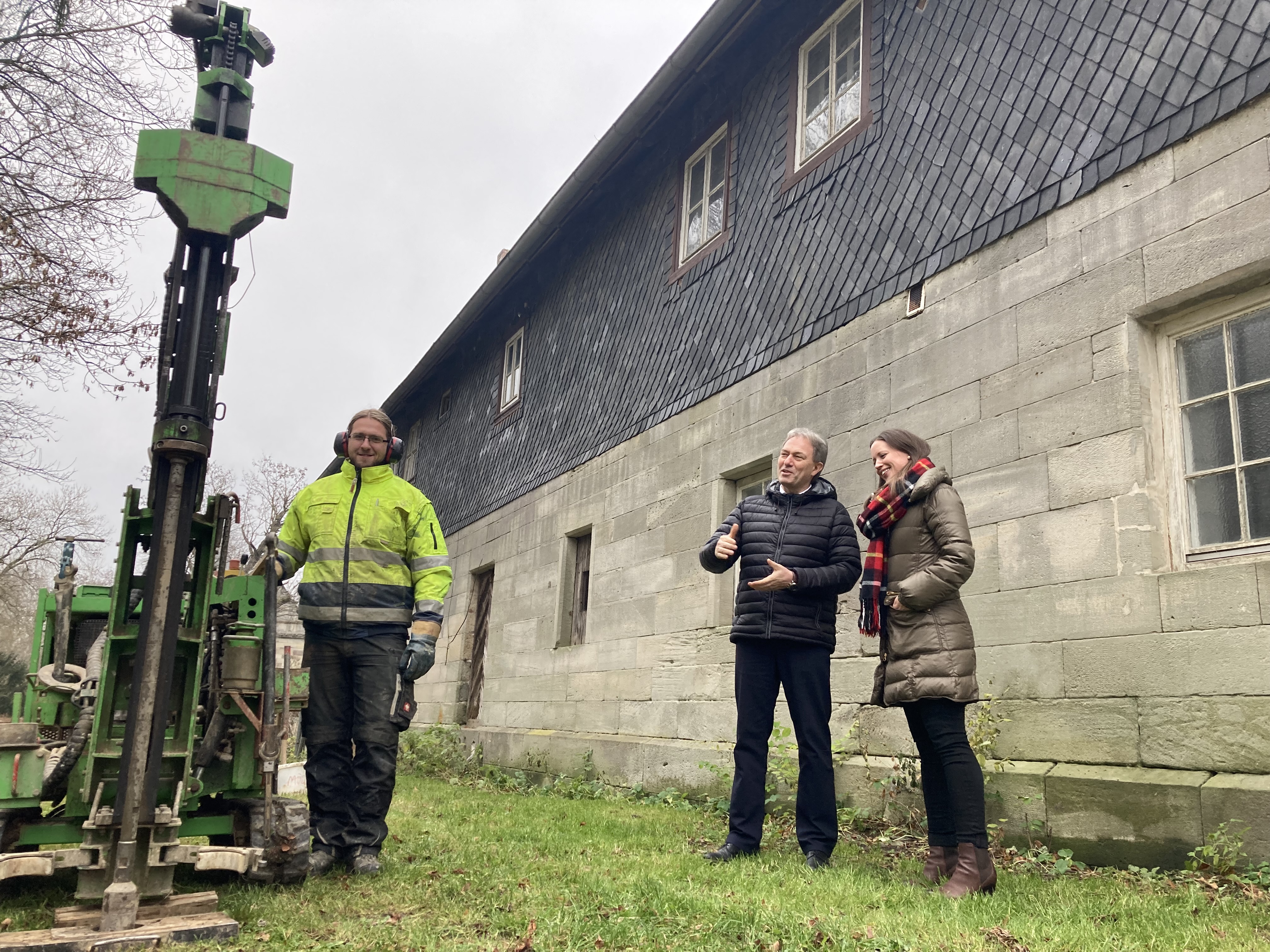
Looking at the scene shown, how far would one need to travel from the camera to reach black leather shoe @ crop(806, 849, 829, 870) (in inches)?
161

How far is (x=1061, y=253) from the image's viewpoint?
16.6 feet

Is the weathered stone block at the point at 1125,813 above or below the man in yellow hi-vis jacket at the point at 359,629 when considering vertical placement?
below

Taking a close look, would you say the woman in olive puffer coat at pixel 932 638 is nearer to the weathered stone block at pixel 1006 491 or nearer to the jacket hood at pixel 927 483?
the jacket hood at pixel 927 483

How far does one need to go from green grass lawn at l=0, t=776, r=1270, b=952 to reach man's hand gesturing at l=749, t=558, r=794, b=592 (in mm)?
1128

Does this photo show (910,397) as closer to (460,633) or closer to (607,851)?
(607,851)

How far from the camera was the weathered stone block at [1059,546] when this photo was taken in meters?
4.56

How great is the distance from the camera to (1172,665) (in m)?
4.18

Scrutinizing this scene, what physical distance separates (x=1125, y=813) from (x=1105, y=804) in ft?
0.34

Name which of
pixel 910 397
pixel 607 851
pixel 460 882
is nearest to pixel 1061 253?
pixel 910 397

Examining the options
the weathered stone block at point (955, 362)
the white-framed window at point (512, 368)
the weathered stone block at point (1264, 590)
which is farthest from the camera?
the white-framed window at point (512, 368)

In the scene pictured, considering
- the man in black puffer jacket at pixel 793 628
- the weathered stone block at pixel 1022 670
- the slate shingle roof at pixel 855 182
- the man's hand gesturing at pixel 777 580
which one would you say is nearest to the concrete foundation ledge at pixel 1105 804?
the weathered stone block at pixel 1022 670

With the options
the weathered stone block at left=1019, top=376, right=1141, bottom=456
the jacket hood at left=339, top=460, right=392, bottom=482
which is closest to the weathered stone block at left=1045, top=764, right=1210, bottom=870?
the weathered stone block at left=1019, top=376, right=1141, bottom=456

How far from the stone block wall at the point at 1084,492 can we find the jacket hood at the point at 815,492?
112 centimetres

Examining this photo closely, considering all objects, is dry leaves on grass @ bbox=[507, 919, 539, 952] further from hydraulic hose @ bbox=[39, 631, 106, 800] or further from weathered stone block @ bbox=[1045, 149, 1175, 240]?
weathered stone block @ bbox=[1045, 149, 1175, 240]
